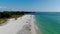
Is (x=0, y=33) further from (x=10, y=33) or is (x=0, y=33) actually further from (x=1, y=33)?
(x=10, y=33)

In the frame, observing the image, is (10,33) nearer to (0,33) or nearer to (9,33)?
(9,33)

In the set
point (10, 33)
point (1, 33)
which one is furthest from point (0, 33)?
point (10, 33)

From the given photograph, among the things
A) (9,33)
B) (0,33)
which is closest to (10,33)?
(9,33)
